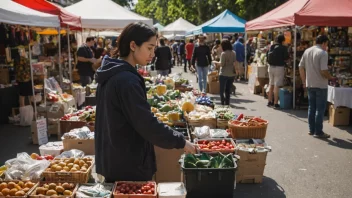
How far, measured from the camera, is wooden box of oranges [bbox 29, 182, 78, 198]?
3287mm

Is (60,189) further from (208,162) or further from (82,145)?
(82,145)

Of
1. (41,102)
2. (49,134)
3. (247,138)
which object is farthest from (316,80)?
(41,102)

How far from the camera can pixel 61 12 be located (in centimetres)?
1059

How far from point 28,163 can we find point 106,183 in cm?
140

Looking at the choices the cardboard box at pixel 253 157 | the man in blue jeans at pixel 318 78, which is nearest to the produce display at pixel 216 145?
the cardboard box at pixel 253 157

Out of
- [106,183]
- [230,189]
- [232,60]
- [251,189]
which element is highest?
[232,60]

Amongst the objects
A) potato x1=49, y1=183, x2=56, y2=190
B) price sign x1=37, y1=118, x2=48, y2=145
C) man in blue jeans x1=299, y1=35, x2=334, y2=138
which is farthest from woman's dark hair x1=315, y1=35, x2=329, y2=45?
potato x1=49, y1=183, x2=56, y2=190

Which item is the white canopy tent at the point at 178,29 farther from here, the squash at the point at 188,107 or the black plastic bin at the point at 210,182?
the black plastic bin at the point at 210,182

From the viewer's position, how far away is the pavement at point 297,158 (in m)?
5.44

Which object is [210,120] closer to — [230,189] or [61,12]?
[230,189]

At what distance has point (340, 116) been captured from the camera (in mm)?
9312

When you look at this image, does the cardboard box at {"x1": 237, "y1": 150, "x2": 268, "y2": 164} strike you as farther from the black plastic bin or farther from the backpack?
the backpack

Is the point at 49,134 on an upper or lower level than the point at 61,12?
lower

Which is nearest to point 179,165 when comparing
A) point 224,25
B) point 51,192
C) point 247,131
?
point 247,131
